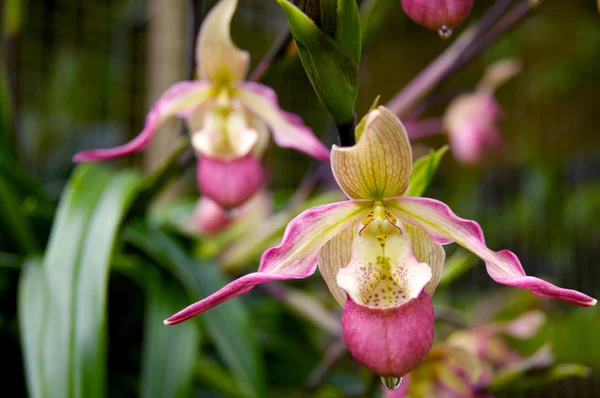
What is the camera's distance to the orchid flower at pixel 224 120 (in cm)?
41

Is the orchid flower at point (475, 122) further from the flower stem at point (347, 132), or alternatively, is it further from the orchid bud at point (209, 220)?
the flower stem at point (347, 132)

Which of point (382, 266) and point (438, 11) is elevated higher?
point (438, 11)

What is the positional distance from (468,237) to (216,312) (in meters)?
0.32

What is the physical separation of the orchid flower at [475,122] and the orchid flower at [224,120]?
421 mm

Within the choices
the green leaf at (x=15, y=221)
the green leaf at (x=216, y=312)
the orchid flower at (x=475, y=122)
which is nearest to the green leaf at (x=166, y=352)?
the green leaf at (x=216, y=312)

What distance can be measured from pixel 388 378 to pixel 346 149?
0.11m

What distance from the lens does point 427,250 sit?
0.30 m

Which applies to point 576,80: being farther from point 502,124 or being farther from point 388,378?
point 388,378

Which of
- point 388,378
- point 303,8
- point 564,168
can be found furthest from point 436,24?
point 564,168

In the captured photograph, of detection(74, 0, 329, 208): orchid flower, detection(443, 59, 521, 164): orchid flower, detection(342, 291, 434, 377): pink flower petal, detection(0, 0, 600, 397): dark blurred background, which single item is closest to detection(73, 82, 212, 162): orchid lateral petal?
detection(74, 0, 329, 208): orchid flower

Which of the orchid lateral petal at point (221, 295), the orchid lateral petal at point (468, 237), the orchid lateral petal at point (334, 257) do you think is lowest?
the orchid lateral petal at point (334, 257)

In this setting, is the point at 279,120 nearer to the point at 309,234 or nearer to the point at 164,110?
the point at 164,110

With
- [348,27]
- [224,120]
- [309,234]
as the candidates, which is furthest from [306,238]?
[224,120]

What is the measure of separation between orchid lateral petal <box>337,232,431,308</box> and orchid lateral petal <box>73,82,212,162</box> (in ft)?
0.65
